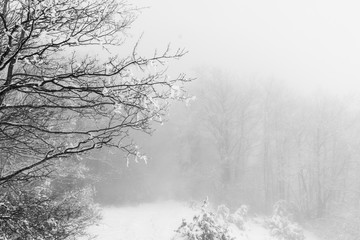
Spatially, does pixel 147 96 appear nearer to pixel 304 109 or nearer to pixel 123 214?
pixel 123 214

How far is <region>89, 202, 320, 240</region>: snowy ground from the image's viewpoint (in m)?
17.1

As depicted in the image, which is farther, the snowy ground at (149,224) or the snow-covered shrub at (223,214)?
the snow-covered shrub at (223,214)

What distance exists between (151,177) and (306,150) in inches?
543

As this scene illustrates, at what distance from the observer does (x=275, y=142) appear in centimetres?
3362

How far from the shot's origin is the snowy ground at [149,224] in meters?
17.1

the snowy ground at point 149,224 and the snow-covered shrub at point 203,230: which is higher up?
the snowy ground at point 149,224

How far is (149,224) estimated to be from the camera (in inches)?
795

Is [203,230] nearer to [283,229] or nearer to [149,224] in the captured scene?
[149,224]

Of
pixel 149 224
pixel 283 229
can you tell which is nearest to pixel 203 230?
pixel 149 224

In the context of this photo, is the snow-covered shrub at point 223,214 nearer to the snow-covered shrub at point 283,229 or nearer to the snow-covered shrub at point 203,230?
the snow-covered shrub at point 283,229

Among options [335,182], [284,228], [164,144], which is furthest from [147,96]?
[164,144]

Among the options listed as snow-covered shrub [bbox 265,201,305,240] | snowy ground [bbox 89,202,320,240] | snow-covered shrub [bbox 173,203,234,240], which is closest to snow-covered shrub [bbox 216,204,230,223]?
snowy ground [bbox 89,202,320,240]

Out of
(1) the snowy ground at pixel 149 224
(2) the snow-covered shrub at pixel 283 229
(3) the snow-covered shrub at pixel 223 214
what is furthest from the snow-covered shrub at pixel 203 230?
(2) the snow-covered shrub at pixel 283 229

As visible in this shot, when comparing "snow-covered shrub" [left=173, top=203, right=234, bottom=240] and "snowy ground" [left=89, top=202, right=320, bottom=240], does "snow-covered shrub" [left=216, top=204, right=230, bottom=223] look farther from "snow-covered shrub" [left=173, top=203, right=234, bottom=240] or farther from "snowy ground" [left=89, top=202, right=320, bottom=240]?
"snow-covered shrub" [left=173, top=203, right=234, bottom=240]
